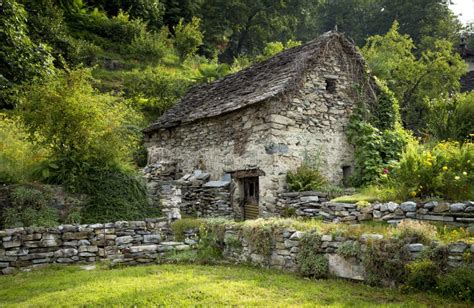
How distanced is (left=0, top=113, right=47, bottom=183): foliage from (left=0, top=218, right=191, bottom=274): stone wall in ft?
8.94

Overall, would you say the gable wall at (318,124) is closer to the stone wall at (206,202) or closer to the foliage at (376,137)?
the foliage at (376,137)

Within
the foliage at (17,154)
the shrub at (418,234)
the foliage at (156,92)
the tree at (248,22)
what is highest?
the tree at (248,22)

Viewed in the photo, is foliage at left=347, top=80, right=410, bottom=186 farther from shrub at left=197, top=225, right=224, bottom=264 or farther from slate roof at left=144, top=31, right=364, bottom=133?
shrub at left=197, top=225, right=224, bottom=264

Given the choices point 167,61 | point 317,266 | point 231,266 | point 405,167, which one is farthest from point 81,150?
point 167,61

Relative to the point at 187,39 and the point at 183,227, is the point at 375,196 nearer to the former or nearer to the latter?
the point at 183,227

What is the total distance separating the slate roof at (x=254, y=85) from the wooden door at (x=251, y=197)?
99.2 inches

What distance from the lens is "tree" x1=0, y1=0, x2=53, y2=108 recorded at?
1094 centimetres

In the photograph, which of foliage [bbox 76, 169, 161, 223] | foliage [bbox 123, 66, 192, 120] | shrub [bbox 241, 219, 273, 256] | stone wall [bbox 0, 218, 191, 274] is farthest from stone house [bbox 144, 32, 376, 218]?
foliage [bbox 123, 66, 192, 120]

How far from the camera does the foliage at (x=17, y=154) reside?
10.6 metres

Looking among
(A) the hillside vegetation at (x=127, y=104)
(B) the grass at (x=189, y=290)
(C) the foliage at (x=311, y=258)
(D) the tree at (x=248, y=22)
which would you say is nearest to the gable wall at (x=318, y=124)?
(A) the hillside vegetation at (x=127, y=104)

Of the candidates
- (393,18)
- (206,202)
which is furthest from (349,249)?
(393,18)

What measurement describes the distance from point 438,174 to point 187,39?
25.5 meters

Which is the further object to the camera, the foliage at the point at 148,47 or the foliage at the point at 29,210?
the foliage at the point at 148,47

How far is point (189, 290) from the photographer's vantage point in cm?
586
